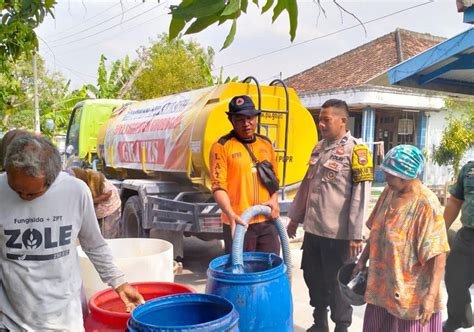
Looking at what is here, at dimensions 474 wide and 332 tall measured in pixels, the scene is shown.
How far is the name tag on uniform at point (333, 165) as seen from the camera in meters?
3.48

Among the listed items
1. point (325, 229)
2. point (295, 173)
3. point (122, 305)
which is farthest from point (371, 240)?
point (295, 173)

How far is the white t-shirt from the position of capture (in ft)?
6.18

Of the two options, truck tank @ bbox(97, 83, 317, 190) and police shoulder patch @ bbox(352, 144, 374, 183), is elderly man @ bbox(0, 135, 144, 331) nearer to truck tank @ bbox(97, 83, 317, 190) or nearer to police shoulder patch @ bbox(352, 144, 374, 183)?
police shoulder patch @ bbox(352, 144, 374, 183)

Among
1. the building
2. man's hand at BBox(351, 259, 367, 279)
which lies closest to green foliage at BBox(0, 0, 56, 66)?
man's hand at BBox(351, 259, 367, 279)

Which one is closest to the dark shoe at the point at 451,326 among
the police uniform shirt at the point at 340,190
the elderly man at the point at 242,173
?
the police uniform shirt at the point at 340,190

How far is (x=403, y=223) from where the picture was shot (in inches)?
101

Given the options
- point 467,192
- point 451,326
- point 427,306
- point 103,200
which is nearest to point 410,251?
point 427,306

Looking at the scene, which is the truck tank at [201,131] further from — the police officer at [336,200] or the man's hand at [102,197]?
the police officer at [336,200]

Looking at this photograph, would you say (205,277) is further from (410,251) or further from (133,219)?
(410,251)

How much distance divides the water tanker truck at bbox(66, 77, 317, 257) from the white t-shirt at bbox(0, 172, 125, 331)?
300 cm

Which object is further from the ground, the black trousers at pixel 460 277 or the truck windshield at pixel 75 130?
the truck windshield at pixel 75 130

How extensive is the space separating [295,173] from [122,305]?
3.72 metres

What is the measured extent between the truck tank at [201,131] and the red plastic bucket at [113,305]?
269 cm

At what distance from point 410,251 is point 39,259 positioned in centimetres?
191
